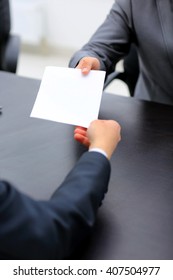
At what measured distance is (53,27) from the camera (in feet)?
9.97

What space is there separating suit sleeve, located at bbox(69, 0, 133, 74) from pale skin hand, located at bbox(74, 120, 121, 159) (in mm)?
473

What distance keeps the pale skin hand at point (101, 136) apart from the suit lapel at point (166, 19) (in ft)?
1.88

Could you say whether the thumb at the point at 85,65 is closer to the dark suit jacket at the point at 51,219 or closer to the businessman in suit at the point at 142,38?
the businessman in suit at the point at 142,38

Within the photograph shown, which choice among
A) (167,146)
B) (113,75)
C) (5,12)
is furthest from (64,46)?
(167,146)

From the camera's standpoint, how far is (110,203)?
0.73 m

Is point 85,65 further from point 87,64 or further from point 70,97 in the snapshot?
point 70,97

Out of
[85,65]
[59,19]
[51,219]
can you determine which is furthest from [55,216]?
[59,19]

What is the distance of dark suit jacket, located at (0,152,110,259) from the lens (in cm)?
56

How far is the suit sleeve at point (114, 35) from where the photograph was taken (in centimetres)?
125

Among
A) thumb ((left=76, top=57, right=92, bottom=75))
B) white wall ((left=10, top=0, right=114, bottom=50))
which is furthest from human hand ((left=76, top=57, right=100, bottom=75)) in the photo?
white wall ((left=10, top=0, right=114, bottom=50))

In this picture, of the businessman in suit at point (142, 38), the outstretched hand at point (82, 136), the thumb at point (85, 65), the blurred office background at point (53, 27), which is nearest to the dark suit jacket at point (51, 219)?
the outstretched hand at point (82, 136)

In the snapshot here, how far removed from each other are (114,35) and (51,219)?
868 mm
